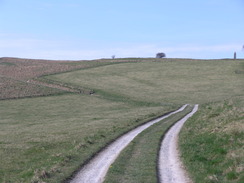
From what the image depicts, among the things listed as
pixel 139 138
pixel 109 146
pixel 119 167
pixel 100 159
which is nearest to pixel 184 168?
pixel 119 167

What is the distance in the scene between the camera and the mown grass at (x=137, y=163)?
15.0 metres

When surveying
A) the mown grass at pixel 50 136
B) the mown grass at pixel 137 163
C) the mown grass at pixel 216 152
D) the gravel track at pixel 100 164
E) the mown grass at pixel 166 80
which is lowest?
the mown grass at pixel 50 136

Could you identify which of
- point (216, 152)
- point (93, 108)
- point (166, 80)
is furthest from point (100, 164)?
point (166, 80)

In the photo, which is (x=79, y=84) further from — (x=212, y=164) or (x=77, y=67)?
(x=212, y=164)

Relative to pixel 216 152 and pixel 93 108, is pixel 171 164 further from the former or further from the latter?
pixel 93 108

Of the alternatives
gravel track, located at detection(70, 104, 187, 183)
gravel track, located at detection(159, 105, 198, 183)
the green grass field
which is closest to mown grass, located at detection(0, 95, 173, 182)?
the green grass field

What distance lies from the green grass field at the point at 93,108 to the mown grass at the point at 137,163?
209cm

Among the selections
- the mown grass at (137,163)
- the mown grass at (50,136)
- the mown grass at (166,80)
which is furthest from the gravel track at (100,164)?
the mown grass at (166,80)

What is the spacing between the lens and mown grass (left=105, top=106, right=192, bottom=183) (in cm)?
1502

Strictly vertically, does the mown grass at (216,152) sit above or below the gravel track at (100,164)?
above

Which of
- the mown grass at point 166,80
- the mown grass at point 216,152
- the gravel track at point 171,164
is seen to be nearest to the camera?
the mown grass at point 216,152

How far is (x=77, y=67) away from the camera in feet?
365

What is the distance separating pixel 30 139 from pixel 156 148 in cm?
1336

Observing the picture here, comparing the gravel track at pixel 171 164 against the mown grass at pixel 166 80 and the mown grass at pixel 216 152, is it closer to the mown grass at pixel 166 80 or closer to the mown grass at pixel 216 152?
the mown grass at pixel 216 152
